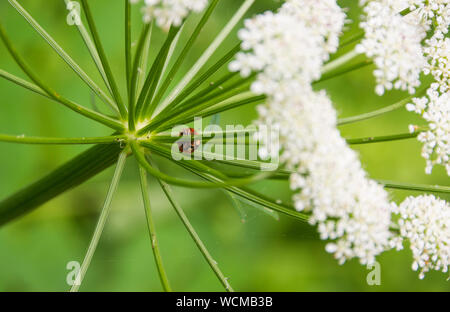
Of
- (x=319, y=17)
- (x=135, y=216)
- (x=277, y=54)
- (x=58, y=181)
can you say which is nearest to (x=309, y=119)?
(x=277, y=54)

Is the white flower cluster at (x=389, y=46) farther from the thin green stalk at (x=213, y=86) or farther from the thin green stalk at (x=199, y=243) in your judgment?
the thin green stalk at (x=199, y=243)

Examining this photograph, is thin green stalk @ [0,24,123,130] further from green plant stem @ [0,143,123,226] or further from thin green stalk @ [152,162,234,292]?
thin green stalk @ [152,162,234,292]

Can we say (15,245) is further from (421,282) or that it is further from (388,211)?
(421,282)

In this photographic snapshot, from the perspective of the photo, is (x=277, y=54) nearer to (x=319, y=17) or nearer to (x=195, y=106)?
(x=319, y=17)

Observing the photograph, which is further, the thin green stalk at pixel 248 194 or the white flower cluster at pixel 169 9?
the thin green stalk at pixel 248 194

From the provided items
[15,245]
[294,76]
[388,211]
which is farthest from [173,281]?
[294,76]

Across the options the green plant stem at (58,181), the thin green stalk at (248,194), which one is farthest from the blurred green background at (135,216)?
the thin green stalk at (248,194)
